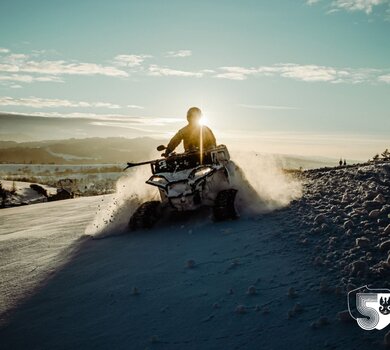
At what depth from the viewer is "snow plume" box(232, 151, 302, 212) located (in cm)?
772

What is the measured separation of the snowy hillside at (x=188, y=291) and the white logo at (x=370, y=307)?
3.2 inches

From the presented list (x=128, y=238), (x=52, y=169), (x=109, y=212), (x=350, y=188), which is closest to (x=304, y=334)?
(x=128, y=238)

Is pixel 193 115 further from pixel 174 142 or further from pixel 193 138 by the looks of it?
pixel 174 142

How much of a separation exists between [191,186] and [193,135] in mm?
2540

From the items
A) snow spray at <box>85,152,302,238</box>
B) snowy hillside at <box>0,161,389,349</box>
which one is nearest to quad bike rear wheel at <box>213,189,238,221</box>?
snowy hillside at <box>0,161,389,349</box>

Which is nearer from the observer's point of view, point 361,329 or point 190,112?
point 361,329

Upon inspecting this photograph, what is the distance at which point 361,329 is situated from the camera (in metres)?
2.78

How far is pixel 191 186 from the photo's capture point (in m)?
7.02

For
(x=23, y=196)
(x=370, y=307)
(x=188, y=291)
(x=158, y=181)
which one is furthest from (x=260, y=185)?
(x=23, y=196)

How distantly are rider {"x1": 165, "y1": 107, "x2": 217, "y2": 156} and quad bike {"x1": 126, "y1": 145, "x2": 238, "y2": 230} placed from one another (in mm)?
1041

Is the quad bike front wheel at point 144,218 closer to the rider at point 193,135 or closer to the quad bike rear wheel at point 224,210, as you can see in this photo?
the quad bike rear wheel at point 224,210

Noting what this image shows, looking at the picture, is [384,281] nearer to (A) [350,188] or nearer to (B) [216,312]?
(B) [216,312]

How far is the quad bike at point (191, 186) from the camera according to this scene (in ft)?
23.0

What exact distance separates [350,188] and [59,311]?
567 centimetres
